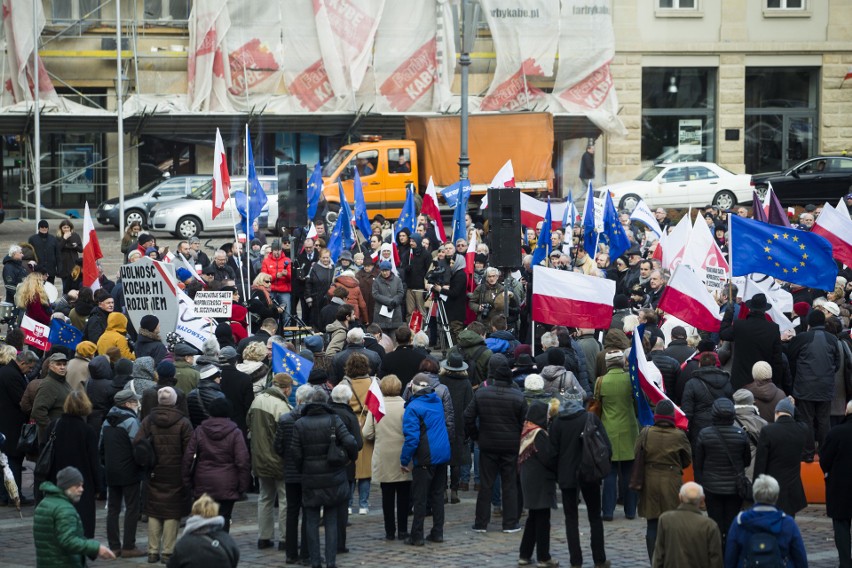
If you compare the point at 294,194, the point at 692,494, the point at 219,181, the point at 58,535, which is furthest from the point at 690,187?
the point at 58,535

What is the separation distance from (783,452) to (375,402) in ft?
11.0

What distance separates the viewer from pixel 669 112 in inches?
1674

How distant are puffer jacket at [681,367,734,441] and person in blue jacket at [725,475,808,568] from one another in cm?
309

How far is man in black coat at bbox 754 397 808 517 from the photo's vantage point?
11.4 m

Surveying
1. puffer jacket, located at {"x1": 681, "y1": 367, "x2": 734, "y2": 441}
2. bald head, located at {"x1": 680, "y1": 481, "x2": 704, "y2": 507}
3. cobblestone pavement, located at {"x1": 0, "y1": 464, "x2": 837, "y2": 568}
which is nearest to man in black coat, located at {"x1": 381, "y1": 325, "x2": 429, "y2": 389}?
cobblestone pavement, located at {"x1": 0, "y1": 464, "x2": 837, "y2": 568}

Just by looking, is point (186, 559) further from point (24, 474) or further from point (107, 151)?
point (107, 151)

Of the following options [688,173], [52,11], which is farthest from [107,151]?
[688,173]

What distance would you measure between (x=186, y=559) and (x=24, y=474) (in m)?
7.42

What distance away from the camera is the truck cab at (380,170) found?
3309 centimetres

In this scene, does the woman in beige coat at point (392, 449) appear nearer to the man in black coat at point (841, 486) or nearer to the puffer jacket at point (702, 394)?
the puffer jacket at point (702, 394)

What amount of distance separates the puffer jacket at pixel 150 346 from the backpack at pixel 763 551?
21.9 ft

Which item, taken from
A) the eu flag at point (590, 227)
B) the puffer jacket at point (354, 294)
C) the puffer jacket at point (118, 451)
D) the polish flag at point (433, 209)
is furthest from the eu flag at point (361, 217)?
the puffer jacket at point (118, 451)

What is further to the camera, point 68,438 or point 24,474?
point 24,474

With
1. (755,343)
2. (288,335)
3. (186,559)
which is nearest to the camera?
(186,559)
